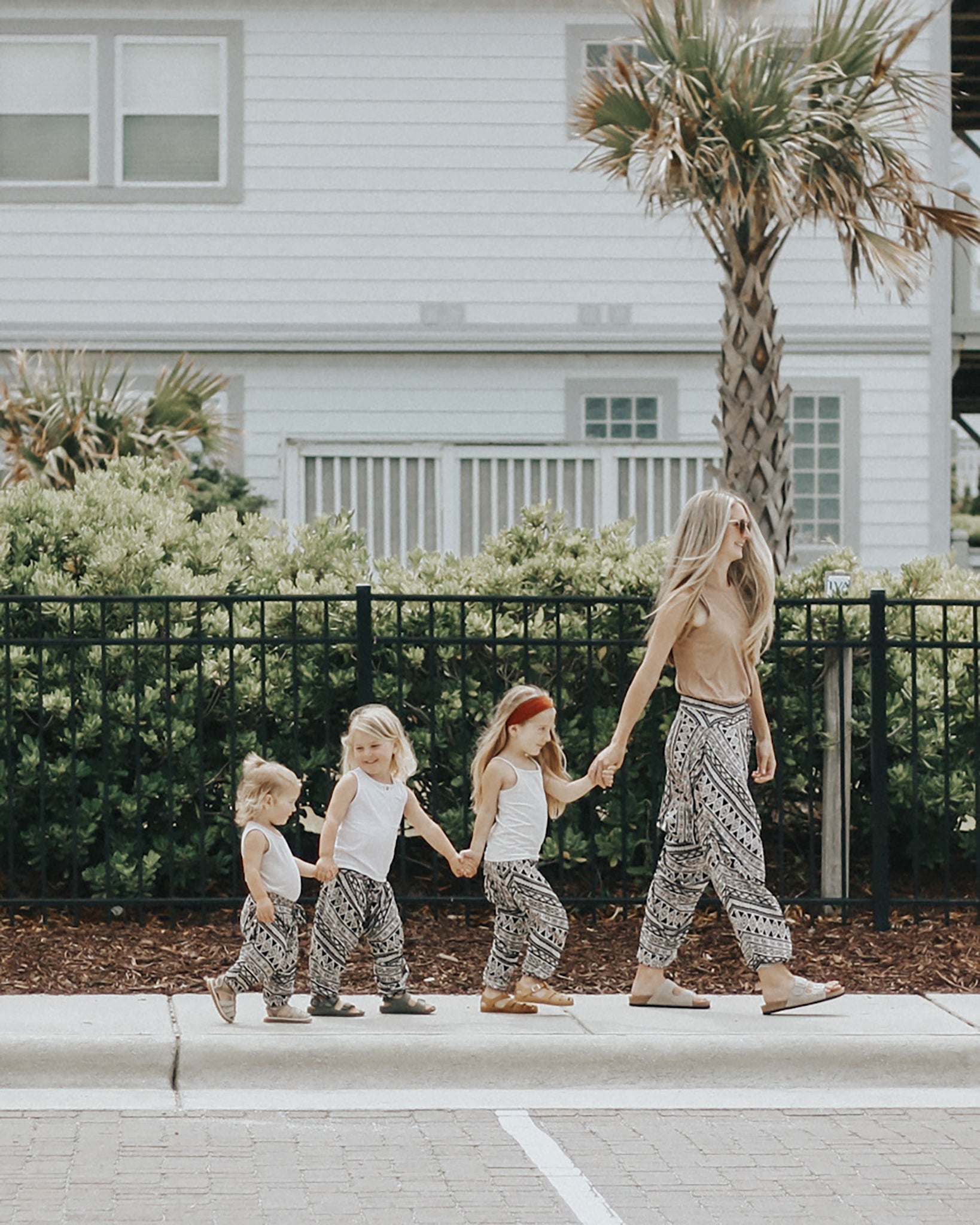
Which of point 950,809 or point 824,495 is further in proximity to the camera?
point 824,495

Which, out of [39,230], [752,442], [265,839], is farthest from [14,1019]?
[39,230]


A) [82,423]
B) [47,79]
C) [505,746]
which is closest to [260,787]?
[505,746]

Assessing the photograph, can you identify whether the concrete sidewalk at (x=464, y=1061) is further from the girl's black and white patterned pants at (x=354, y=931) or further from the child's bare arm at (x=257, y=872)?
the child's bare arm at (x=257, y=872)

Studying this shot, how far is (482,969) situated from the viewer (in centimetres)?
751

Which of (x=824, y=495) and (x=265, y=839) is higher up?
(x=824, y=495)

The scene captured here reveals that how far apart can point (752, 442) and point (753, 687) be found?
509 cm

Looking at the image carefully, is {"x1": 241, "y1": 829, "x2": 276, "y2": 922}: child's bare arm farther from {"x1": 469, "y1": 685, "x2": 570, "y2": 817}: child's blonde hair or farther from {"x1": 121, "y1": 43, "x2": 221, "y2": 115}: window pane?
{"x1": 121, "y1": 43, "x2": 221, "y2": 115}: window pane

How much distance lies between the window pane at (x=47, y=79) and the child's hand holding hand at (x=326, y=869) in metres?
11.9

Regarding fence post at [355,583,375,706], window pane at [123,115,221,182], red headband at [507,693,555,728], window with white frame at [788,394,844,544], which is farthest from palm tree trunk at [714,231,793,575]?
window pane at [123,115,221,182]

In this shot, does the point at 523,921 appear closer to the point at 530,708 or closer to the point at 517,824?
the point at 517,824

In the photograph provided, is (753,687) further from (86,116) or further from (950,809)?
(86,116)

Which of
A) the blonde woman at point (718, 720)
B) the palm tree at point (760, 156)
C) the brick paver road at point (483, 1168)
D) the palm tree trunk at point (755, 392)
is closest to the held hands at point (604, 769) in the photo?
the blonde woman at point (718, 720)

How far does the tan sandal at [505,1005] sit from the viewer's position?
664cm

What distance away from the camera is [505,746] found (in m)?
Result: 6.61
